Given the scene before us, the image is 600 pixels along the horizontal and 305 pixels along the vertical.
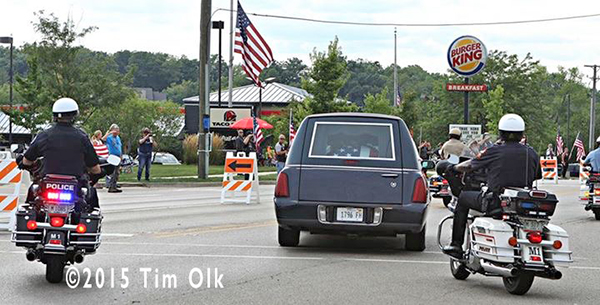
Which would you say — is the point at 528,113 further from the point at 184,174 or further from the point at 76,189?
the point at 76,189

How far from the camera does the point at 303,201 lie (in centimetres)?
1159

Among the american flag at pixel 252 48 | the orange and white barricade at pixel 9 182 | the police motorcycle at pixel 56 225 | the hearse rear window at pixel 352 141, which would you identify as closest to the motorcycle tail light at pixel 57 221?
the police motorcycle at pixel 56 225

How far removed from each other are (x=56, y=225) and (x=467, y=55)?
22.6 m

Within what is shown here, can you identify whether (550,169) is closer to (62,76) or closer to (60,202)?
(62,76)

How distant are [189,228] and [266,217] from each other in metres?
2.70

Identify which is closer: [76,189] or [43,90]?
[76,189]

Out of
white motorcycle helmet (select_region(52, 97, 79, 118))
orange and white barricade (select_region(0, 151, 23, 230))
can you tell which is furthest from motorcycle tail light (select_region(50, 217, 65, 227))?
orange and white barricade (select_region(0, 151, 23, 230))

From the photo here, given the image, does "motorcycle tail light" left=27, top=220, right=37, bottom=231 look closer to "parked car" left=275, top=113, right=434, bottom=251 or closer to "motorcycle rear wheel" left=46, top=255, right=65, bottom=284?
"motorcycle rear wheel" left=46, top=255, right=65, bottom=284

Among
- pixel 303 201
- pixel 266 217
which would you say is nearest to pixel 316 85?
pixel 266 217

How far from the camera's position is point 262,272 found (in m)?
10.0

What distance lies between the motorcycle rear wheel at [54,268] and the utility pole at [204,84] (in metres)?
23.7

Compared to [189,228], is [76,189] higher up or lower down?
higher up

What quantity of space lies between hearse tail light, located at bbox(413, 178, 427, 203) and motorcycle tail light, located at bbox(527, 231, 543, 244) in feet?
10.2
